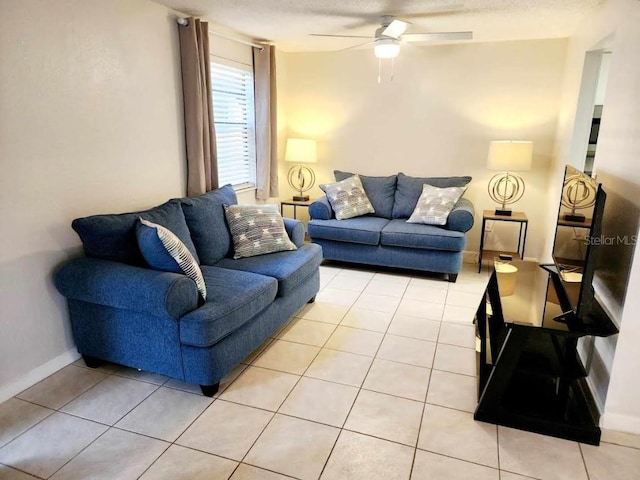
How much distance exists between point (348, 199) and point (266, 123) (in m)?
1.18

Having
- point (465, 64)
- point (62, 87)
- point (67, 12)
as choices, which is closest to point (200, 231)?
point (62, 87)

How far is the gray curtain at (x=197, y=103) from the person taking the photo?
10.8 feet

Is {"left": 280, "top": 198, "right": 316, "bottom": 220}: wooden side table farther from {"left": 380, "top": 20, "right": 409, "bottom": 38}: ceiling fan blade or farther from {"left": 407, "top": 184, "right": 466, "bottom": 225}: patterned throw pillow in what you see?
{"left": 380, "top": 20, "right": 409, "bottom": 38}: ceiling fan blade

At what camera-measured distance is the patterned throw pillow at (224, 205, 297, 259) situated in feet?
10.6

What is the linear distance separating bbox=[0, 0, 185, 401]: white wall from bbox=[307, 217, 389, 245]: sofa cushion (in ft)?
5.79

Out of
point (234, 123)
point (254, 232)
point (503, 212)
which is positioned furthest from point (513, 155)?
point (234, 123)

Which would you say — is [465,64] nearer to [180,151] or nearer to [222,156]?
[222,156]

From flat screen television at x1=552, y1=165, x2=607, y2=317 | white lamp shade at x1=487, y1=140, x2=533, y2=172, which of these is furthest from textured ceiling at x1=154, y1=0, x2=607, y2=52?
flat screen television at x1=552, y1=165, x2=607, y2=317

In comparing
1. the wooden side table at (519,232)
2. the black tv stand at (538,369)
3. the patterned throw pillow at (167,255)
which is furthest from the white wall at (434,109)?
the patterned throw pillow at (167,255)

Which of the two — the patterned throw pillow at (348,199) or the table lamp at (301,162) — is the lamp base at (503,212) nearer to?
the patterned throw pillow at (348,199)

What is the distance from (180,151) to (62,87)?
43.2 inches

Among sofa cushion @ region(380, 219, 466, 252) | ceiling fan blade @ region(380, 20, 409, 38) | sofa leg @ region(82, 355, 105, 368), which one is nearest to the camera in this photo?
sofa leg @ region(82, 355, 105, 368)

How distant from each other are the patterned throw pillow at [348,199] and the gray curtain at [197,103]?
4.54 feet

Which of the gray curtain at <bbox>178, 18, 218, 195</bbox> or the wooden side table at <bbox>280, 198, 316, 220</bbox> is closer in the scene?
the gray curtain at <bbox>178, 18, 218, 195</bbox>
